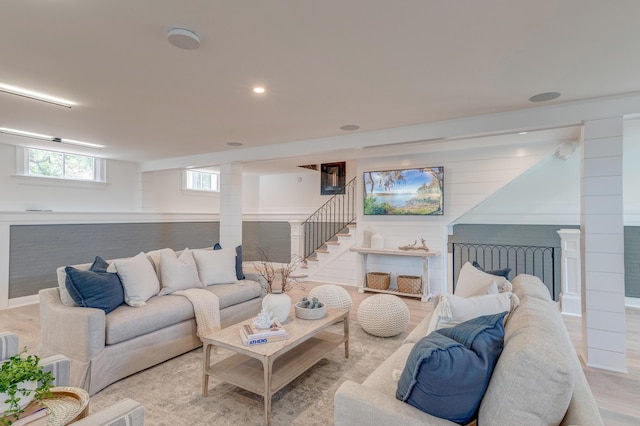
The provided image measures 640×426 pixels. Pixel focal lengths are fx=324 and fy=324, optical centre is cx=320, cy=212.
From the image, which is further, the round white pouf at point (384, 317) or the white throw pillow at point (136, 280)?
the round white pouf at point (384, 317)

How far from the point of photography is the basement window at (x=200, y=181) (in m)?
7.83

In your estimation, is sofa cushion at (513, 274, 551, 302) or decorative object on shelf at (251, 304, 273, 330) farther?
decorative object on shelf at (251, 304, 273, 330)

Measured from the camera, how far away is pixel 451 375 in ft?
4.05

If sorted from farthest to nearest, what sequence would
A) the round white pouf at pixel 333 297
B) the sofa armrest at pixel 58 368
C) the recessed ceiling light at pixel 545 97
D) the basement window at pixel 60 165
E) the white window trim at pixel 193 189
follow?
the white window trim at pixel 193 189 → the basement window at pixel 60 165 → the round white pouf at pixel 333 297 → the recessed ceiling light at pixel 545 97 → the sofa armrest at pixel 58 368

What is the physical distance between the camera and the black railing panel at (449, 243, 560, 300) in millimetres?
5778

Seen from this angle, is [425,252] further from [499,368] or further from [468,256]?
[499,368]

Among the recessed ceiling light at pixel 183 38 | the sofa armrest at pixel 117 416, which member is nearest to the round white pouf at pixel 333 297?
the sofa armrest at pixel 117 416

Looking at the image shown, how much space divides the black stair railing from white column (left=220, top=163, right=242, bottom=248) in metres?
2.37

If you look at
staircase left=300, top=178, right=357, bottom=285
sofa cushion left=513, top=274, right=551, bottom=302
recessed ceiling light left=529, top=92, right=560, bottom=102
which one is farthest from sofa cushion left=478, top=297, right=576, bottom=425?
staircase left=300, top=178, right=357, bottom=285

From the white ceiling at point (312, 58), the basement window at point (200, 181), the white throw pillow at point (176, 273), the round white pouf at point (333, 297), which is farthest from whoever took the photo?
the basement window at point (200, 181)

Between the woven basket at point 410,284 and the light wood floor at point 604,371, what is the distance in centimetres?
15

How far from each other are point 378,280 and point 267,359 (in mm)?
3737

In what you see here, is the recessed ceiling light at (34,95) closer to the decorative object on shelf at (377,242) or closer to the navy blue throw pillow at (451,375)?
the navy blue throw pillow at (451,375)

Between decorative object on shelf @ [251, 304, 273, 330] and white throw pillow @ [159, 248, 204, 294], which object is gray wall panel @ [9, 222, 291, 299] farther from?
decorative object on shelf @ [251, 304, 273, 330]
